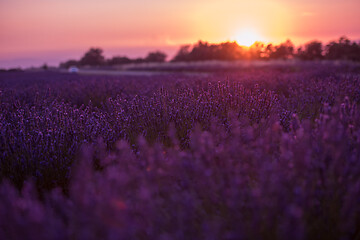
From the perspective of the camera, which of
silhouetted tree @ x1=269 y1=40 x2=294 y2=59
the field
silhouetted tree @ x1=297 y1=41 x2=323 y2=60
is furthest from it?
silhouetted tree @ x1=269 y1=40 x2=294 y2=59

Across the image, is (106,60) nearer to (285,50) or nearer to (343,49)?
(285,50)

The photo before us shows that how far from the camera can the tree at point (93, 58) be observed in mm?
66125

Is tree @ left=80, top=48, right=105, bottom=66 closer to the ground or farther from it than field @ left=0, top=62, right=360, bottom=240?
farther from it

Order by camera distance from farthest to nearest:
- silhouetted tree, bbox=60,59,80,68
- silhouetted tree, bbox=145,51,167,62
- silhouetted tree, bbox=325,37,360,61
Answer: silhouetted tree, bbox=60,59,80,68
silhouetted tree, bbox=145,51,167,62
silhouetted tree, bbox=325,37,360,61

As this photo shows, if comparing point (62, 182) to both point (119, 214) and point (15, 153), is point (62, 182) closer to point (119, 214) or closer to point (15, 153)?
point (15, 153)

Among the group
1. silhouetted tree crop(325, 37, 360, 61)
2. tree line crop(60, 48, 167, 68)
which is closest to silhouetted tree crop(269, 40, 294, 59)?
silhouetted tree crop(325, 37, 360, 61)

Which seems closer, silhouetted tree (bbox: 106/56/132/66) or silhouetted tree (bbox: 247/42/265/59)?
silhouetted tree (bbox: 247/42/265/59)

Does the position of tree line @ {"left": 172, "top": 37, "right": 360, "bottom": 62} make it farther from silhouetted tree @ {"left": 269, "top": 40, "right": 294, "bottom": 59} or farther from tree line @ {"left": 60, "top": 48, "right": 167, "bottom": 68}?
tree line @ {"left": 60, "top": 48, "right": 167, "bottom": 68}

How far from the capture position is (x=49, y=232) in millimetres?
1086

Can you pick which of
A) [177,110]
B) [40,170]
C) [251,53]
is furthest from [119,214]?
[251,53]

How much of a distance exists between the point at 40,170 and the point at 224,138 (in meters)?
1.49

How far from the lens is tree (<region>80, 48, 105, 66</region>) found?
66.1 metres

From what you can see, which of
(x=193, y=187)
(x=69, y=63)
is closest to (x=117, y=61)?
(x=69, y=63)

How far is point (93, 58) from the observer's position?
218ft
